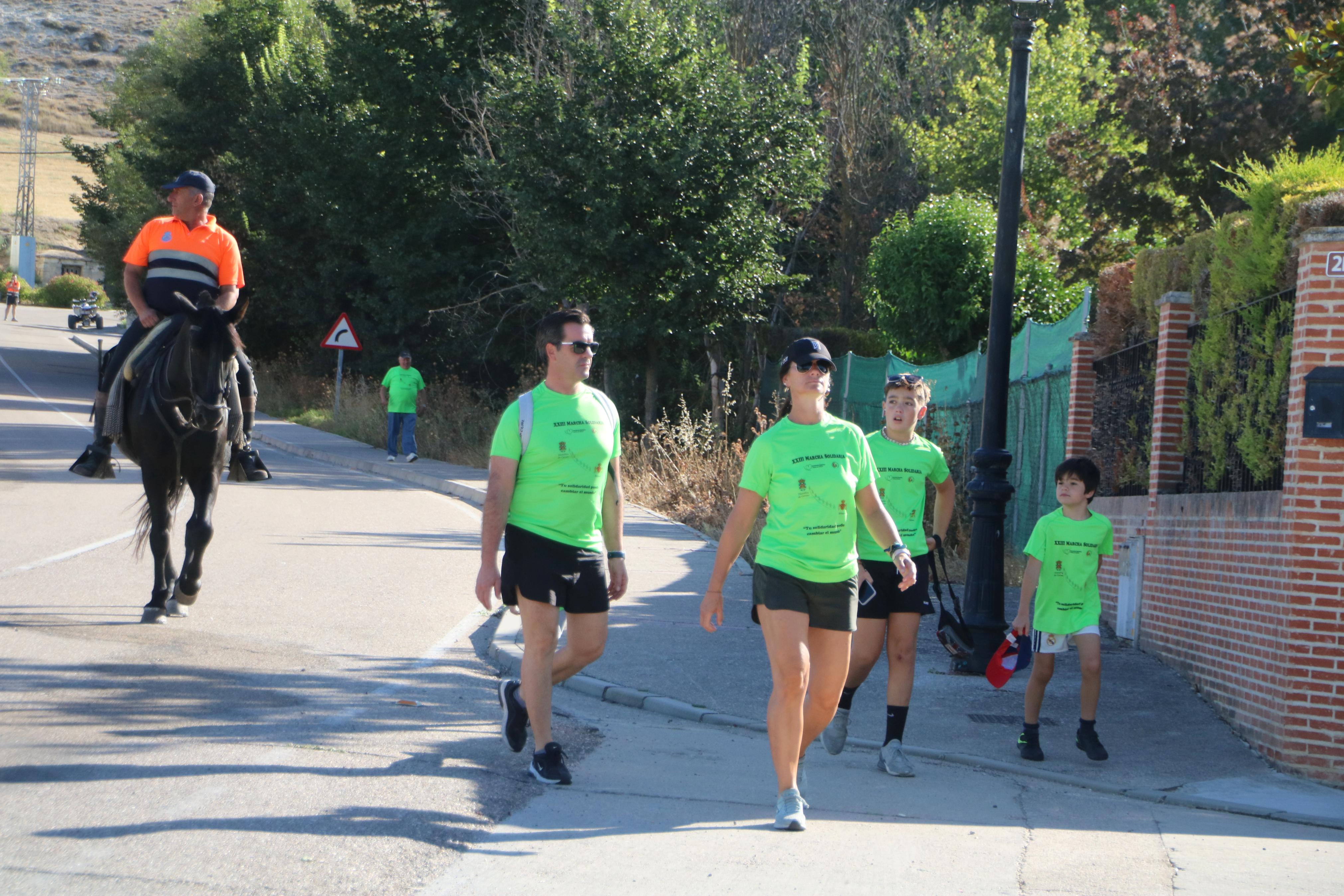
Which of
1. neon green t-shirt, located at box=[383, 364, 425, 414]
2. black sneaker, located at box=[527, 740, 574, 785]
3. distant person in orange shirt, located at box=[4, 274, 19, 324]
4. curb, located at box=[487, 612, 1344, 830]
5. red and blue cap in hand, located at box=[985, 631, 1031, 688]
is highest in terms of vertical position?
distant person in orange shirt, located at box=[4, 274, 19, 324]

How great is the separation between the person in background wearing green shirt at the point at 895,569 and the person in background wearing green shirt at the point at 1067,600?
0.57 m

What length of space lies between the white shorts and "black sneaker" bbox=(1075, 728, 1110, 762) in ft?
1.48

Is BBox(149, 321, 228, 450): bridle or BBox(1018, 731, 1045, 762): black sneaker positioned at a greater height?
BBox(149, 321, 228, 450): bridle

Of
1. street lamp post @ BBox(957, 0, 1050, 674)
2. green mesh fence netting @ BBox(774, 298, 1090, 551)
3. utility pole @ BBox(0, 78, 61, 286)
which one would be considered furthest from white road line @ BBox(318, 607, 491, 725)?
utility pole @ BBox(0, 78, 61, 286)

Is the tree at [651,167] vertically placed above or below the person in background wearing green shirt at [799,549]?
above

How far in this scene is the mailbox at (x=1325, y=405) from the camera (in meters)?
7.02

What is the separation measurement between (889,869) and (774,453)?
1.68m

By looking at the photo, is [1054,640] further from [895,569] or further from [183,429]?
[183,429]

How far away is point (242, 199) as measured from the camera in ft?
126

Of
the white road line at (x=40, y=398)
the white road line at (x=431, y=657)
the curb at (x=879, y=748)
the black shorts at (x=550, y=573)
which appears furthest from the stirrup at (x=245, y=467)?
the white road line at (x=40, y=398)

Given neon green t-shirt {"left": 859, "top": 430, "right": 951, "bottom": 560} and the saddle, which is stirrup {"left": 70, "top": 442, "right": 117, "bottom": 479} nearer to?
the saddle

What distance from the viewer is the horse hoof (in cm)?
864

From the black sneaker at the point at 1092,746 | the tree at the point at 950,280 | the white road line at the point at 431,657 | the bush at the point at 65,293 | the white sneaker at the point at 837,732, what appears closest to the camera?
the white road line at the point at 431,657

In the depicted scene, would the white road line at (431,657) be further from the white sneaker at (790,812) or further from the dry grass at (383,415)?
the dry grass at (383,415)
